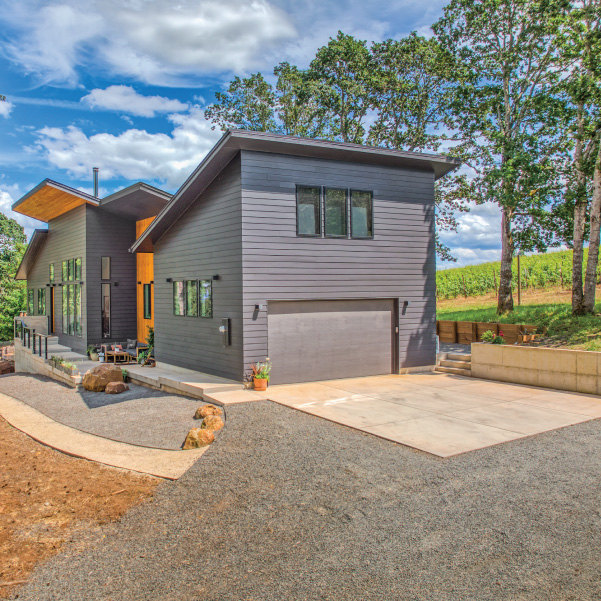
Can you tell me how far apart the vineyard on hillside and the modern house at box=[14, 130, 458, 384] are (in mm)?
16621

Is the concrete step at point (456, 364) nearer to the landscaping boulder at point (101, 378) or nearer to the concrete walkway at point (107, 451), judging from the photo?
the concrete walkway at point (107, 451)

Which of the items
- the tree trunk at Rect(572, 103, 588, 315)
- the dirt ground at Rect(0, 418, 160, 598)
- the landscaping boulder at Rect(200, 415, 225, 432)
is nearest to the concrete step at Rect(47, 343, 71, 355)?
the dirt ground at Rect(0, 418, 160, 598)

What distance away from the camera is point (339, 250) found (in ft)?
37.2

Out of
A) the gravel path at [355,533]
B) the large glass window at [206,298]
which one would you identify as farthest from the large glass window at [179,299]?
the gravel path at [355,533]

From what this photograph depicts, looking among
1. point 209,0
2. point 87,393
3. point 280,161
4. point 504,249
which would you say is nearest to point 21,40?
point 209,0

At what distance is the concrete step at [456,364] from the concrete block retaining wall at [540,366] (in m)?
0.45

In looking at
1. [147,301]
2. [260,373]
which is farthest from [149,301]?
[260,373]

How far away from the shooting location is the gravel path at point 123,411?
25.0 feet

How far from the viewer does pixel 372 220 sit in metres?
11.7

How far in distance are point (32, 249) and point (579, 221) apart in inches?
881

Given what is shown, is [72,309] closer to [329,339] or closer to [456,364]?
[329,339]

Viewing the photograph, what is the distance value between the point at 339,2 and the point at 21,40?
7994 mm

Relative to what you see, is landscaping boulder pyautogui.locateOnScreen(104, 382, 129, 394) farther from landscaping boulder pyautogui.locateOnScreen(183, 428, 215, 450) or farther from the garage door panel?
landscaping boulder pyautogui.locateOnScreen(183, 428, 215, 450)

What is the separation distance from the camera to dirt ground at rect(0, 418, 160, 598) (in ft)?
12.9
